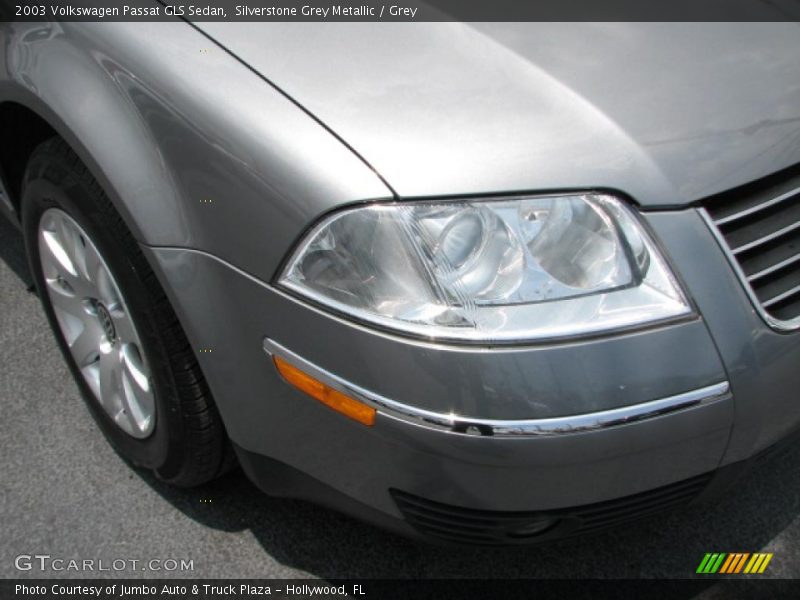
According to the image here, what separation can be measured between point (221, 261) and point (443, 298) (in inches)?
15.5

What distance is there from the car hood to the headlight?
0.15 ft

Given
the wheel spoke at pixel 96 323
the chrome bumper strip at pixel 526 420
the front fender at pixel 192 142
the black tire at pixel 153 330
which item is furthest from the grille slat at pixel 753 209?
the wheel spoke at pixel 96 323

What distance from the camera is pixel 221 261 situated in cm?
156

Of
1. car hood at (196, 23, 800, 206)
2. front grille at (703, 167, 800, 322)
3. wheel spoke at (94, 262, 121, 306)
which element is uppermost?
car hood at (196, 23, 800, 206)

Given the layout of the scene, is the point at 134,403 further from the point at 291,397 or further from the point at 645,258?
the point at 645,258

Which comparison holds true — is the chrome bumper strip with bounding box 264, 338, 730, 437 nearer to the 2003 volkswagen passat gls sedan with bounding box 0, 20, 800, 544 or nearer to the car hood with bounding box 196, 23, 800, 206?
the 2003 volkswagen passat gls sedan with bounding box 0, 20, 800, 544

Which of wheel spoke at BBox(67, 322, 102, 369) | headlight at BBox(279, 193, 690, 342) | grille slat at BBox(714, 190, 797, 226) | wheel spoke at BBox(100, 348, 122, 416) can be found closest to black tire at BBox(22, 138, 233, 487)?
wheel spoke at BBox(100, 348, 122, 416)

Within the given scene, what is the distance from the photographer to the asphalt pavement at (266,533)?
2016mm

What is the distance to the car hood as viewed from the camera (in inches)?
57.4

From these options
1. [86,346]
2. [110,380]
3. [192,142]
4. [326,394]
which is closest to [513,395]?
[326,394]

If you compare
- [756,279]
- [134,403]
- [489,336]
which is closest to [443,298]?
[489,336]

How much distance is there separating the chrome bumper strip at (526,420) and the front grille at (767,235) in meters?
0.26

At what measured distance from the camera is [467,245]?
1.48m

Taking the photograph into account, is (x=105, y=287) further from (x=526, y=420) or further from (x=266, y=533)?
(x=526, y=420)
